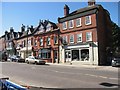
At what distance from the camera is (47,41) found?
42281 millimetres

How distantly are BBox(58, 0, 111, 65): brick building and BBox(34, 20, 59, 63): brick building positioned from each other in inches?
76.8

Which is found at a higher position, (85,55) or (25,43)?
(25,43)

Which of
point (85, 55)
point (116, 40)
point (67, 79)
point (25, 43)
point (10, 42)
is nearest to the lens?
point (67, 79)

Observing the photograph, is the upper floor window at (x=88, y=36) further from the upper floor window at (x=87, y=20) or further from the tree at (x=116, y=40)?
the tree at (x=116, y=40)

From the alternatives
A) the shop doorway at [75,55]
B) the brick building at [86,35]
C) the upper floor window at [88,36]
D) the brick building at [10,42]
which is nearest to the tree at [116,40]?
the brick building at [86,35]

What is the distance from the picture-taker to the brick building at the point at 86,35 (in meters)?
32.1

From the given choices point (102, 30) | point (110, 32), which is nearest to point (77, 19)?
point (102, 30)

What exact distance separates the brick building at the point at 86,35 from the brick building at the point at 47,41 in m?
1.95

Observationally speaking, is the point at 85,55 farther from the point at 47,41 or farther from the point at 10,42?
the point at 10,42

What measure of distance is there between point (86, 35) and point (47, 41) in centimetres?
1149

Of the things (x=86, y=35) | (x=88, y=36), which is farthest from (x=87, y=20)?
(x=88, y=36)

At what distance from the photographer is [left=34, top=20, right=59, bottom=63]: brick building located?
39688 mm

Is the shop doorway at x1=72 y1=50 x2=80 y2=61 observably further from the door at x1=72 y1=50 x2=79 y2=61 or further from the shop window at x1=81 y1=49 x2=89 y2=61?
the shop window at x1=81 y1=49 x2=89 y2=61

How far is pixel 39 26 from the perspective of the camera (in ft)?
150
